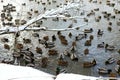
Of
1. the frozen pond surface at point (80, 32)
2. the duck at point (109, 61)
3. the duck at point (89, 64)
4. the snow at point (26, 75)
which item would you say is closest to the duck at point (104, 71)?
the frozen pond surface at point (80, 32)

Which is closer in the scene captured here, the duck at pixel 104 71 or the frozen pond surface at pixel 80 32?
the duck at pixel 104 71

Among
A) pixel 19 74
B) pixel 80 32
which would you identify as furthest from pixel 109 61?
pixel 19 74

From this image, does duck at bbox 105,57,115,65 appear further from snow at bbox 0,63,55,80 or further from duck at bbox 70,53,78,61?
snow at bbox 0,63,55,80

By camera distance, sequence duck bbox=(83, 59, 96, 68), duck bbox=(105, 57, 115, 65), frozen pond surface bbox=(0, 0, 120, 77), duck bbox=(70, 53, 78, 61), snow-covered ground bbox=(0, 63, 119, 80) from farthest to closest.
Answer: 1. duck bbox=(70, 53, 78, 61)
2. duck bbox=(105, 57, 115, 65)
3. frozen pond surface bbox=(0, 0, 120, 77)
4. duck bbox=(83, 59, 96, 68)
5. snow-covered ground bbox=(0, 63, 119, 80)

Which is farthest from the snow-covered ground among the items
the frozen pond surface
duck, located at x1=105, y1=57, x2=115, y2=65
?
duck, located at x1=105, y1=57, x2=115, y2=65

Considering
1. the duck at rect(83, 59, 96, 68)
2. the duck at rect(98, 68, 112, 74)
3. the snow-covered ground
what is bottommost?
the duck at rect(98, 68, 112, 74)

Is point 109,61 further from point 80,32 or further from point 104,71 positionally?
point 80,32

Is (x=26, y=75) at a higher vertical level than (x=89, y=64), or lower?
higher

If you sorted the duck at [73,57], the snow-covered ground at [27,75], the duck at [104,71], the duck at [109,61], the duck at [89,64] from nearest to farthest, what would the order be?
the snow-covered ground at [27,75]
the duck at [104,71]
the duck at [89,64]
the duck at [109,61]
the duck at [73,57]

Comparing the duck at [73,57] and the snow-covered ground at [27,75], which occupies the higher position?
the snow-covered ground at [27,75]

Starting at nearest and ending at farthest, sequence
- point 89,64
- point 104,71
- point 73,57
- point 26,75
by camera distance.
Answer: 1. point 26,75
2. point 104,71
3. point 89,64
4. point 73,57

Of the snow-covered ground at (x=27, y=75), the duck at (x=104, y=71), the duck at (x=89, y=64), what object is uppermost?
the snow-covered ground at (x=27, y=75)

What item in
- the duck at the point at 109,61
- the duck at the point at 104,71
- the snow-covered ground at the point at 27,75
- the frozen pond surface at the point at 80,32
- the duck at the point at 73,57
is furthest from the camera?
the duck at the point at 73,57

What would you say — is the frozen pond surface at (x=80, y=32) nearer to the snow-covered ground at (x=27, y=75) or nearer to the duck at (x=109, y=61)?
the duck at (x=109, y=61)
